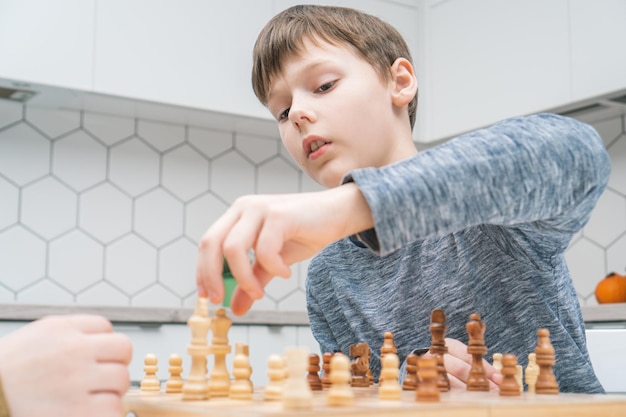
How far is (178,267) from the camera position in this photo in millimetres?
2893

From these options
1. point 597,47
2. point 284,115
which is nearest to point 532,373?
point 284,115

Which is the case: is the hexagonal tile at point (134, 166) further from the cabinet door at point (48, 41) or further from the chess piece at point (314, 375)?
the chess piece at point (314, 375)

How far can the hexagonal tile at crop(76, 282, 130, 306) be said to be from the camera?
270 centimetres

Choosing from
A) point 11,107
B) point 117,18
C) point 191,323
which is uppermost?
point 117,18

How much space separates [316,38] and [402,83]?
0.18 metres

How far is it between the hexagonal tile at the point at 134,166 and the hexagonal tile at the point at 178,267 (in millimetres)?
248

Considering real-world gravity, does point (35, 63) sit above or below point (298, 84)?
above

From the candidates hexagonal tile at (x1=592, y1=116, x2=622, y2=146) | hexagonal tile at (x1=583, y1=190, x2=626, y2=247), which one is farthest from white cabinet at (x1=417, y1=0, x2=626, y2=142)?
hexagonal tile at (x1=583, y1=190, x2=626, y2=247)

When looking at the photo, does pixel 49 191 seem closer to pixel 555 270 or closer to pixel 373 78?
pixel 373 78

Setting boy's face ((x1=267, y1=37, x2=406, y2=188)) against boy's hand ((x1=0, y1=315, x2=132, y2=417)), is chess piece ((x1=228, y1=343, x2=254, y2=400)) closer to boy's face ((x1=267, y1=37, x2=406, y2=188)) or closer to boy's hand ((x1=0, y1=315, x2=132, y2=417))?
boy's hand ((x1=0, y1=315, x2=132, y2=417))

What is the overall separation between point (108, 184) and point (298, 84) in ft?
5.85

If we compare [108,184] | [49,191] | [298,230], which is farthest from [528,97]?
[298,230]

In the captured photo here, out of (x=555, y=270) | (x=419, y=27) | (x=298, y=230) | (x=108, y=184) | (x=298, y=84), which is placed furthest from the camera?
(x=419, y=27)

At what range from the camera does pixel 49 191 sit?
2.68 metres
